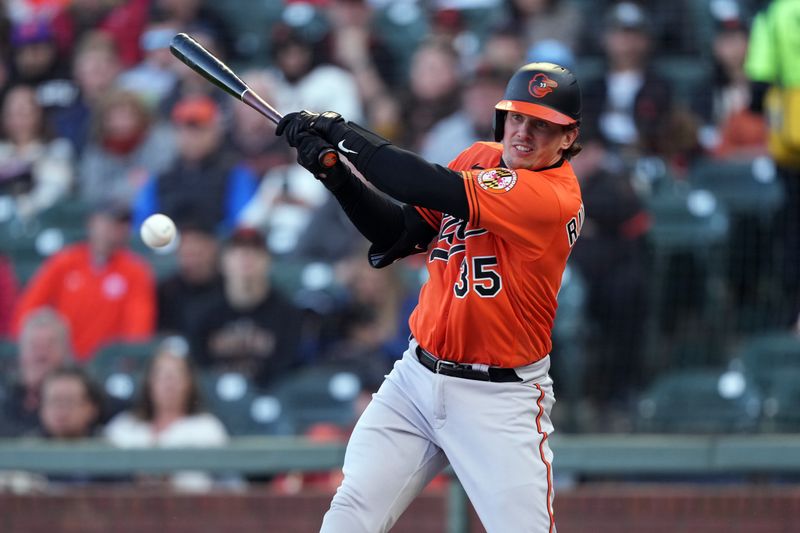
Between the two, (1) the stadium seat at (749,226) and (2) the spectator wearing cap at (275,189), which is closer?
(1) the stadium seat at (749,226)

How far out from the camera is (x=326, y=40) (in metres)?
7.95

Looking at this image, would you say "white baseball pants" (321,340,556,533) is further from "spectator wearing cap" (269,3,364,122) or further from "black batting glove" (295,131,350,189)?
"spectator wearing cap" (269,3,364,122)

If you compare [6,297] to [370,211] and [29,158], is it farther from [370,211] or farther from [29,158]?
[370,211]

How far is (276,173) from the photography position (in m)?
7.30

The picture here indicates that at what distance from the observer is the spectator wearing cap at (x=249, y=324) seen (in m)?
6.40

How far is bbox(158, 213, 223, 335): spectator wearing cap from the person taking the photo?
6.62 metres

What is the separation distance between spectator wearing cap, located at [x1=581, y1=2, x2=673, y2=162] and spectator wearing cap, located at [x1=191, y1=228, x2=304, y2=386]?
5.85 ft

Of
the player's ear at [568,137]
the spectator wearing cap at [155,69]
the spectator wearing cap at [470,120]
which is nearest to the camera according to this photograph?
the player's ear at [568,137]

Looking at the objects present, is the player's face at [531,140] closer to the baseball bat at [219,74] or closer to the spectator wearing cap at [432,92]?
the baseball bat at [219,74]

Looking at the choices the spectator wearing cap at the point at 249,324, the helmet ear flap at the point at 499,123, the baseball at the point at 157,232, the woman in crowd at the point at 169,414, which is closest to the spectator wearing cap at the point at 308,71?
the spectator wearing cap at the point at 249,324

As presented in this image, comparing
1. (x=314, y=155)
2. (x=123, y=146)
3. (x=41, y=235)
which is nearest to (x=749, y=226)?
(x=314, y=155)

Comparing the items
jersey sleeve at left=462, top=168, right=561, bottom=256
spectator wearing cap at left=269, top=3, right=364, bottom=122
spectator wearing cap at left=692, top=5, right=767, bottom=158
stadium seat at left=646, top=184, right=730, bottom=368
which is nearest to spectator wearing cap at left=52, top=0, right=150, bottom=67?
spectator wearing cap at left=269, top=3, right=364, bottom=122

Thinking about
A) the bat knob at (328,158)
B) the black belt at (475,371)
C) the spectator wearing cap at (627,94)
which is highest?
the spectator wearing cap at (627,94)

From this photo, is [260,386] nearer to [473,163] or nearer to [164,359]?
[164,359]
